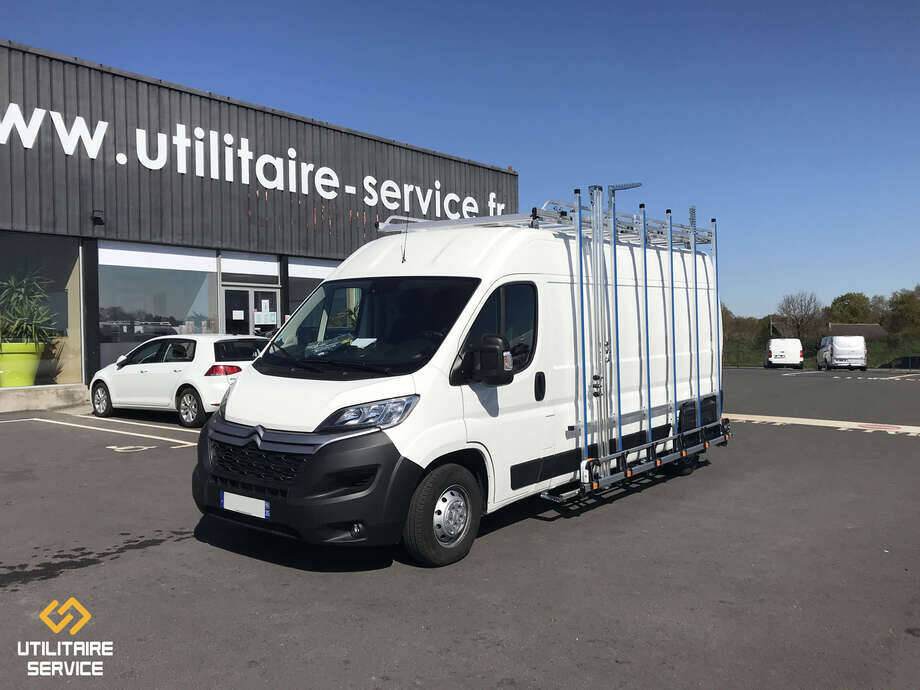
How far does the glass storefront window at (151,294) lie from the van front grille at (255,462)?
12.3 m

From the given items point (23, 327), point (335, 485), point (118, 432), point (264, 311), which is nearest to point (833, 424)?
point (335, 485)

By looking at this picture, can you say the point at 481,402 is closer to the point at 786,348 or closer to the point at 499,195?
the point at 499,195

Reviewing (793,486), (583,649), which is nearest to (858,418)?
(793,486)

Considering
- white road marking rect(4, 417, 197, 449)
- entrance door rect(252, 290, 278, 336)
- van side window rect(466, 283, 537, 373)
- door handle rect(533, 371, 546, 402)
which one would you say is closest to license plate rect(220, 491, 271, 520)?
van side window rect(466, 283, 537, 373)

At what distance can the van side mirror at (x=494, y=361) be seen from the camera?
5.44 m

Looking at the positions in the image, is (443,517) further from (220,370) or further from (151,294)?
(151,294)

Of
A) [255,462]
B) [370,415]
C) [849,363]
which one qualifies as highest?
[370,415]

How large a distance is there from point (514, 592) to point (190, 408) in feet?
28.4

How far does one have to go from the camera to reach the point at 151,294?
17312mm

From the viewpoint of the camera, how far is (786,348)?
46.4m

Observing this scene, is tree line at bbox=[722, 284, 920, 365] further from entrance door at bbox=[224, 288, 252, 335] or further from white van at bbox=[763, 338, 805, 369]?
entrance door at bbox=[224, 288, 252, 335]

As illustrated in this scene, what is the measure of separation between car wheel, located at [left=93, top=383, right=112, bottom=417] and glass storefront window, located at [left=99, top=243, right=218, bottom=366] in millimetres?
2436

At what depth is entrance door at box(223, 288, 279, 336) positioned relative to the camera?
62.0 ft

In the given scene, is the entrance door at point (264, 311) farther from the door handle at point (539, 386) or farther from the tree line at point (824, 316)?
the tree line at point (824, 316)
